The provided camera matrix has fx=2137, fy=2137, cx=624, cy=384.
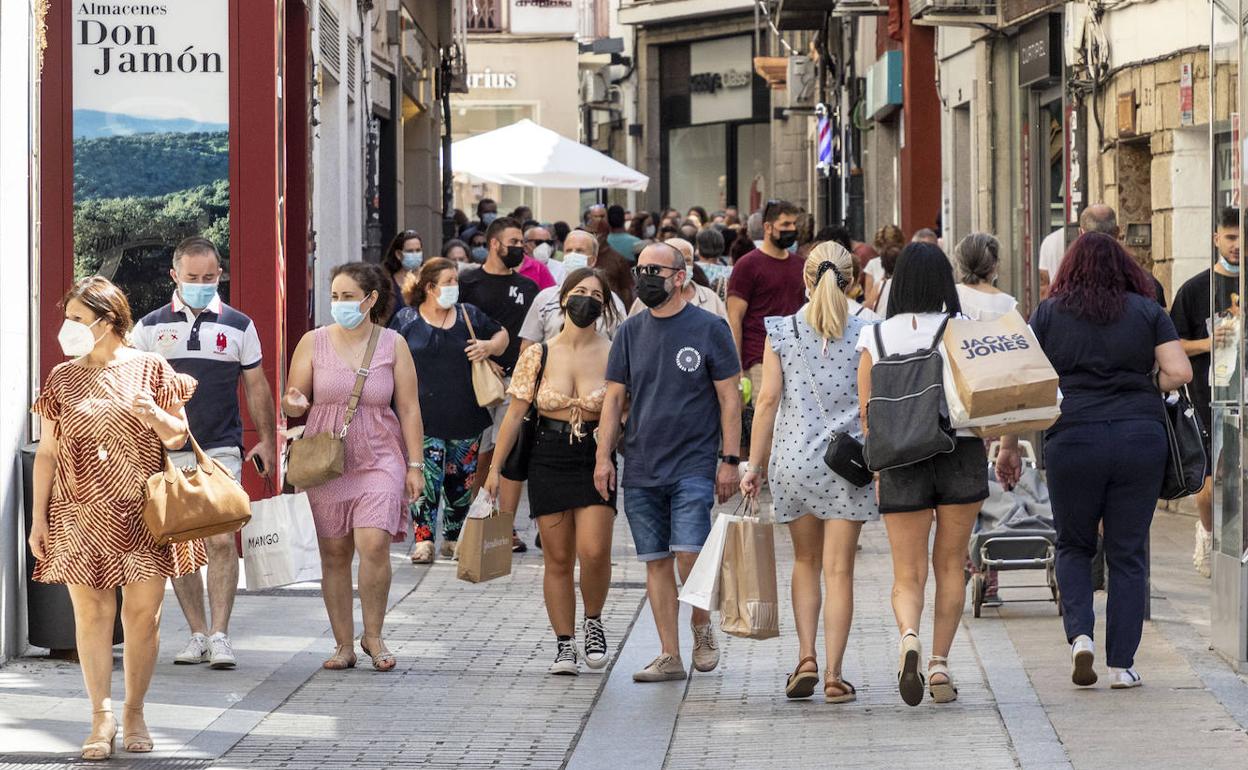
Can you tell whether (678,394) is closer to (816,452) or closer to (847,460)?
(816,452)

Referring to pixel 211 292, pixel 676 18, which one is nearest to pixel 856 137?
pixel 676 18

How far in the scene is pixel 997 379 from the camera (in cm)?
760

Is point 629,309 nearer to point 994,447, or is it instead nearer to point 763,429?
point 994,447

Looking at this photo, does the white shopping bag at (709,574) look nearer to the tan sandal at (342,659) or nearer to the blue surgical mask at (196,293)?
the tan sandal at (342,659)

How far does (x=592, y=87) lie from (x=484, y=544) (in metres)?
51.0

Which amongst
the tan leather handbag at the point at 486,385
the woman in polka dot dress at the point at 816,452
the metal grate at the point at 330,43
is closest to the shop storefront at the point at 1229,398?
the woman in polka dot dress at the point at 816,452

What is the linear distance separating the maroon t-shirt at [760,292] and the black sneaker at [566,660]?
481cm

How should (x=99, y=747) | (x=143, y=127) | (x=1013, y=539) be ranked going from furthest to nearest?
(x=143, y=127)
(x=1013, y=539)
(x=99, y=747)

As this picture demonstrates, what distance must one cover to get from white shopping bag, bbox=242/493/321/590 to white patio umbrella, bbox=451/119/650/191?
1710 centimetres

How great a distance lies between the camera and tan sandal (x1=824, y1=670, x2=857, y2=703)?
26.3ft

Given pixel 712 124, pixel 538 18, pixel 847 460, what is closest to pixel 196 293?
pixel 847 460

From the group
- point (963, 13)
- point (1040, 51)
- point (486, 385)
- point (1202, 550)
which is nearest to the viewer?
point (1202, 550)

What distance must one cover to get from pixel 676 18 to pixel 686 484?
43.5m

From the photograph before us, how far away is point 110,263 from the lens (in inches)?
488
